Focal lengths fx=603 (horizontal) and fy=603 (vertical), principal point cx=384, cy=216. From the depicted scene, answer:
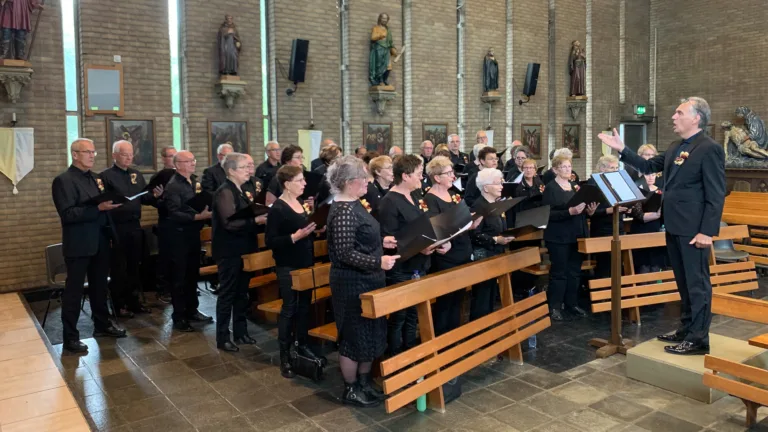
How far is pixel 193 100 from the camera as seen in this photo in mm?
9352

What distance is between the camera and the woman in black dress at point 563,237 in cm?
602

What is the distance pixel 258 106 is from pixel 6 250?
167 inches

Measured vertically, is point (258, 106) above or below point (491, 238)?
above

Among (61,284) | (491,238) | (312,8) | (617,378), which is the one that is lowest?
(617,378)

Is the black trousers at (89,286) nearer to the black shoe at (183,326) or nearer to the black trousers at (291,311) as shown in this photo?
the black shoe at (183,326)

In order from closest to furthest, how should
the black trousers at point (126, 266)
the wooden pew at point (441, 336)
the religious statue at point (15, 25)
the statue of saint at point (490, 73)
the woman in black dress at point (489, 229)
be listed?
the wooden pew at point (441, 336), the woman in black dress at point (489, 229), the black trousers at point (126, 266), the religious statue at point (15, 25), the statue of saint at point (490, 73)

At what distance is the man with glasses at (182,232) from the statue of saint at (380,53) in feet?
18.6

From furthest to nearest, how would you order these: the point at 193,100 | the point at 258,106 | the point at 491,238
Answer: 1. the point at 258,106
2. the point at 193,100
3. the point at 491,238

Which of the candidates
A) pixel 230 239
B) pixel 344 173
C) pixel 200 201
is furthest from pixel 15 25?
pixel 344 173

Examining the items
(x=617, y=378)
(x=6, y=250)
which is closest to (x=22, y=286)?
(x=6, y=250)

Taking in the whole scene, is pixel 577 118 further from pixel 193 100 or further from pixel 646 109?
pixel 193 100

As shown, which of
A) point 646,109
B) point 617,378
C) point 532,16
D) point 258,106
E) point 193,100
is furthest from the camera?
point 646,109

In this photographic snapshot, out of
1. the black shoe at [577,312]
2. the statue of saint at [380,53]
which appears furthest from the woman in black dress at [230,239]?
the statue of saint at [380,53]

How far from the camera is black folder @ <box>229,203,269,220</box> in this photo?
479cm
